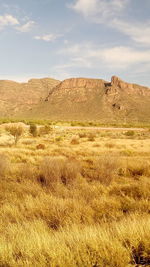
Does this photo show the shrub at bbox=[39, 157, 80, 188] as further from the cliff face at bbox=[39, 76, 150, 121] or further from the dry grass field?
the cliff face at bbox=[39, 76, 150, 121]

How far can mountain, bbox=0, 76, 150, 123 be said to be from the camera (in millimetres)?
117062

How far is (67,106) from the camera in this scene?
5177 inches

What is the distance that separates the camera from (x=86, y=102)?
130 metres

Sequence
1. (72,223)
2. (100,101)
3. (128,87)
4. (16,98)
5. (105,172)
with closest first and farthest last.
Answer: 1. (72,223)
2. (105,172)
3. (100,101)
4. (128,87)
5. (16,98)

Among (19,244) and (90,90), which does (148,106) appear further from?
(19,244)

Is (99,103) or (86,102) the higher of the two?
(86,102)

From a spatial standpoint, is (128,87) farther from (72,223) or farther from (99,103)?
(72,223)

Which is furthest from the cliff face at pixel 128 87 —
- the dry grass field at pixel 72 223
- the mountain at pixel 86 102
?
the dry grass field at pixel 72 223

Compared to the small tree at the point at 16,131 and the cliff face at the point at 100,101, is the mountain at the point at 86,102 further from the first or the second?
the small tree at the point at 16,131

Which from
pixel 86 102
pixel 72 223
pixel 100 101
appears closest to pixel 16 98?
pixel 86 102

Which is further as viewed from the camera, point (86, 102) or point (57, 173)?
point (86, 102)

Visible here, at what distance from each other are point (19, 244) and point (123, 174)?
22.7 ft

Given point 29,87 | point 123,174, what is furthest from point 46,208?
point 29,87

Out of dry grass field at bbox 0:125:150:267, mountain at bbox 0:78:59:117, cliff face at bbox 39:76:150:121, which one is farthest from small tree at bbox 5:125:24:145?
mountain at bbox 0:78:59:117
